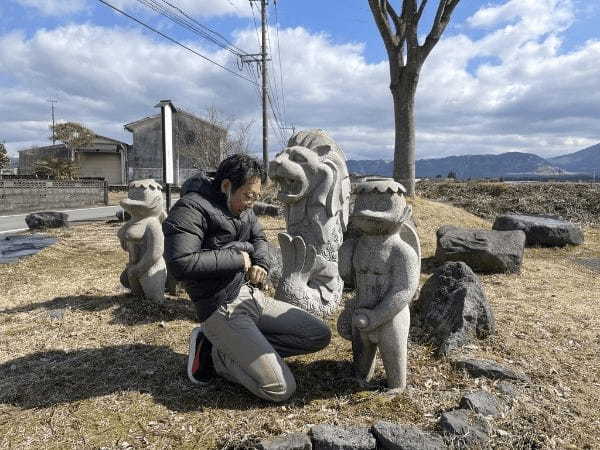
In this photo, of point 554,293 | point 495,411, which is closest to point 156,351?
point 495,411

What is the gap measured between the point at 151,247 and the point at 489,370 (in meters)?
3.47

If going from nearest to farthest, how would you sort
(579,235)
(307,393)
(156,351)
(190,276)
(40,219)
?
(190,276), (307,393), (156,351), (579,235), (40,219)

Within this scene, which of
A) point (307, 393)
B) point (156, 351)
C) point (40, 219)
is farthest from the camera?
point (40, 219)

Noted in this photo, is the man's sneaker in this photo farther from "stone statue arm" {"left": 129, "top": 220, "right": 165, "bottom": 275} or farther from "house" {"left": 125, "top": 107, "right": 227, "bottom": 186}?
"house" {"left": 125, "top": 107, "right": 227, "bottom": 186}

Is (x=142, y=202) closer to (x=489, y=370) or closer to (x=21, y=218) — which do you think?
(x=489, y=370)

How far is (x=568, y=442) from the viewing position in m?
2.45

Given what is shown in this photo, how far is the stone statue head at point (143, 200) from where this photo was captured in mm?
4656

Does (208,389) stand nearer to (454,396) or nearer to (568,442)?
(454,396)

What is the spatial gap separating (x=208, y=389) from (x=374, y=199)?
Result: 5.81ft

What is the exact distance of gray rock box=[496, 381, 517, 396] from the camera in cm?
286

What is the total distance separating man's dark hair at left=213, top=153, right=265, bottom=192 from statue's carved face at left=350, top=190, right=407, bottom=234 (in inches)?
28.3

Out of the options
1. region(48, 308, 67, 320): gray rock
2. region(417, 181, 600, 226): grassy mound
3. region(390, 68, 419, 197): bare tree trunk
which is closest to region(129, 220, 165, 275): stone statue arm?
region(48, 308, 67, 320): gray rock

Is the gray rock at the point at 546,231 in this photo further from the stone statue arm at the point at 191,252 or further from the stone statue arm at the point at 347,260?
the stone statue arm at the point at 191,252

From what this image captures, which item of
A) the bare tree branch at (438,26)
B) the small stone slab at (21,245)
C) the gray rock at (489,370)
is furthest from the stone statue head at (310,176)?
the bare tree branch at (438,26)
